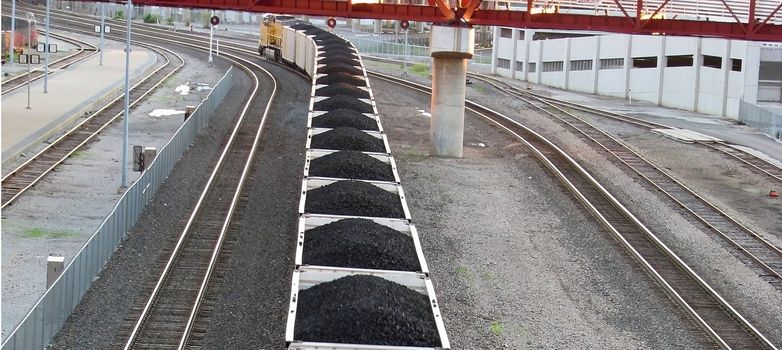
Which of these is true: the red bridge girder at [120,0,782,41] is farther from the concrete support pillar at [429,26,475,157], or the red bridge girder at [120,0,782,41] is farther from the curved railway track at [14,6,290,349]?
the curved railway track at [14,6,290,349]

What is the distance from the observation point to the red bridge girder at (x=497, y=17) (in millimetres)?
39844

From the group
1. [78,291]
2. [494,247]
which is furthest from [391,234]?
[494,247]

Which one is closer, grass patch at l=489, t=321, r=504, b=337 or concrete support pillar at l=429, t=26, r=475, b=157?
grass patch at l=489, t=321, r=504, b=337

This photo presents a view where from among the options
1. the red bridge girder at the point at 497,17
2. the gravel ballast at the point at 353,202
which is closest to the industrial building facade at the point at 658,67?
the red bridge girder at the point at 497,17

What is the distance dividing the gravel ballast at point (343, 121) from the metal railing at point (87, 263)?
204 inches

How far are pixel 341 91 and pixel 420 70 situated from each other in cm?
3512

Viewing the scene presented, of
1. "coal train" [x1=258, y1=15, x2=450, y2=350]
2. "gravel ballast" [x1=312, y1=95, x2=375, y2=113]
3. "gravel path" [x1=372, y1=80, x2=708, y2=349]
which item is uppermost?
"gravel ballast" [x1=312, y1=95, x2=375, y2=113]

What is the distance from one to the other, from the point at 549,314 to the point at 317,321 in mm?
9541

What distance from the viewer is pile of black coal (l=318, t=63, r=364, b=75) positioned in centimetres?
4937

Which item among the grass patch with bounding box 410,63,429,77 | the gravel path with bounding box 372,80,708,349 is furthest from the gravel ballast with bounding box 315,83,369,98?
the grass patch with bounding box 410,63,429,77

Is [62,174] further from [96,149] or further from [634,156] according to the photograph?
[634,156]

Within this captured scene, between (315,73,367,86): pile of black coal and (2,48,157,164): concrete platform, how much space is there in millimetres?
11190

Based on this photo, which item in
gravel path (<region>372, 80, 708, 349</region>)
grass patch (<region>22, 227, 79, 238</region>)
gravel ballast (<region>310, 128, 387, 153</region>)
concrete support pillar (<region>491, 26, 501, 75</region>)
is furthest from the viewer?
concrete support pillar (<region>491, 26, 501, 75</region>)

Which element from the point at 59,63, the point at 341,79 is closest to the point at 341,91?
the point at 341,79
